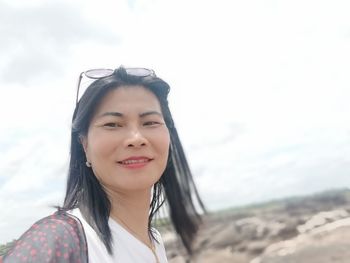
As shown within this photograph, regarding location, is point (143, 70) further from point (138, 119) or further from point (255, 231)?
point (255, 231)

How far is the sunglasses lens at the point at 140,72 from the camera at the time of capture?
2008 mm

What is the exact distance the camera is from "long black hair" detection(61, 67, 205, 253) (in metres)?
1.86

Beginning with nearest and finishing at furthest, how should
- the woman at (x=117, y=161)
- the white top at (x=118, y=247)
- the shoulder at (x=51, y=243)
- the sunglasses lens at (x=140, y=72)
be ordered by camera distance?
1. the shoulder at (x=51, y=243)
2. the white top at (x=118, y=247)
3. the woman at (x=117, y=161)
4. the sunglasses lens at (x=140, y=72)

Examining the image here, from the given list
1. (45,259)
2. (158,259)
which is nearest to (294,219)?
(158,259)

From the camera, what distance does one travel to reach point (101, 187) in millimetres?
1972

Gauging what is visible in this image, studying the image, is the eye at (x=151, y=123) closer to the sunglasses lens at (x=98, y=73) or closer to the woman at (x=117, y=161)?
the woman at (x=117, y=161)

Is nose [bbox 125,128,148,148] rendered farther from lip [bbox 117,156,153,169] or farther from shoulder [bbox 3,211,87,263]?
shoulder [bbox 3,211,87,263]

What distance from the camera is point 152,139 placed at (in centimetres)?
189

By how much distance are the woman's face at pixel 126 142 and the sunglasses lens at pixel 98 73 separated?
91 millimetres

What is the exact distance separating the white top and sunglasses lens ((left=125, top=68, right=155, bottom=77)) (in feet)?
2.01

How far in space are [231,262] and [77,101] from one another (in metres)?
8.76

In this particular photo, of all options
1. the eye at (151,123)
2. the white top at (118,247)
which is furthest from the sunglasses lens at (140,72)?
the white top at (118,247)

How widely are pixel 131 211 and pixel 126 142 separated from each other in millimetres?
324

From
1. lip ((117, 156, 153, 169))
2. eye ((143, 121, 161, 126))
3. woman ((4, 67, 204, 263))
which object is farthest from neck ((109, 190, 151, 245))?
eye ((143, 121, 161, 126))
